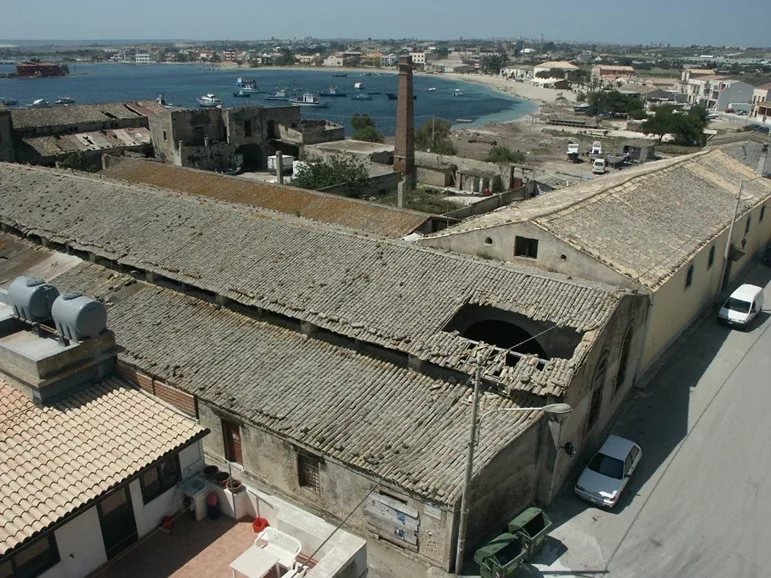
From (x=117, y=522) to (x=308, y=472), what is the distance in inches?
313

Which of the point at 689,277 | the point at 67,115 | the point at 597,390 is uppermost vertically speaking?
the point at 67,115

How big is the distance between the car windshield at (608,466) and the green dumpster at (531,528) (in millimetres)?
3494

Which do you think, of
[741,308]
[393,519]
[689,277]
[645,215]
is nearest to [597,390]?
[393,519]

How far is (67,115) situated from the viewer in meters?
68.6

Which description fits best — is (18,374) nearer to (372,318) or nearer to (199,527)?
(199,527)

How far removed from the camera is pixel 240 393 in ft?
68.0

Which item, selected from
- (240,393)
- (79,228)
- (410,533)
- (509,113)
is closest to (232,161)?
(79,228)

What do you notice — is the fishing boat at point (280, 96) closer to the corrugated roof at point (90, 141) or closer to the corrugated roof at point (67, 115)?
the corrugated roof at point (67, 115)

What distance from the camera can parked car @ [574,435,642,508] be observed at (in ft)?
66.2

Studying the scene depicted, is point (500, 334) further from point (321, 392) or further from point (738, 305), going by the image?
point (738, 305)

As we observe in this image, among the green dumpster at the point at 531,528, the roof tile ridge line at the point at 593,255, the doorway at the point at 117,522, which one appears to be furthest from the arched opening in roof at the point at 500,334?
the doorway at the point at 117,522

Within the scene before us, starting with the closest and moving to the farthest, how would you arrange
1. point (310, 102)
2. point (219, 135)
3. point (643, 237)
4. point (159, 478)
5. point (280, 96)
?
point (159, 478)
point (643, 237)
point (219, 135)
point (310, 102)
point (280, 96)

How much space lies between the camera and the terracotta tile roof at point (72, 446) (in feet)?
35.9

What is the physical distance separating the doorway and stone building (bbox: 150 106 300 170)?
5826 centimetres
